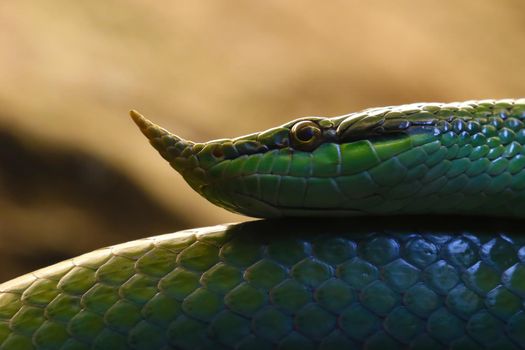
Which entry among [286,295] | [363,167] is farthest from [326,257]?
[363,167]

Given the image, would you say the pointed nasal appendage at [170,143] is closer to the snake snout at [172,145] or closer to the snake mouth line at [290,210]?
the snake snout at [172,145]

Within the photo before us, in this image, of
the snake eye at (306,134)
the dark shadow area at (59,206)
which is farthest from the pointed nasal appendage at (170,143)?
the dark shadow area at (59,206)

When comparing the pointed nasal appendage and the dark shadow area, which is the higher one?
the pointed nasal appendage

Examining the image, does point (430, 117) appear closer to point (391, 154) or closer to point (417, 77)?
point (391, 154)

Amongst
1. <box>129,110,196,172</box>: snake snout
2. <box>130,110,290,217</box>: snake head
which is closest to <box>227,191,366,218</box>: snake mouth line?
<box>130,110,290,217</box>: snake head

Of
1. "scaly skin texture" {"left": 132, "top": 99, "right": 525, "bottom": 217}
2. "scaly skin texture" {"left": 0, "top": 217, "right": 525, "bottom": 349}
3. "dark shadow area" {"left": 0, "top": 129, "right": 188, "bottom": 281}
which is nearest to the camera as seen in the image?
"scaly skin texture" {"left": 0, "top": 217, "right": 525, "bottom": 349}

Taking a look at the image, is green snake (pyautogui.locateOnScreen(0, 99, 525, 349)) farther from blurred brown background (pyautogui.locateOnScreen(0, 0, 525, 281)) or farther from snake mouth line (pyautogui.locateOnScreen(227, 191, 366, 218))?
blurred brown background (pyautogui.locateOnScreen(0, 0, 525, 281))
